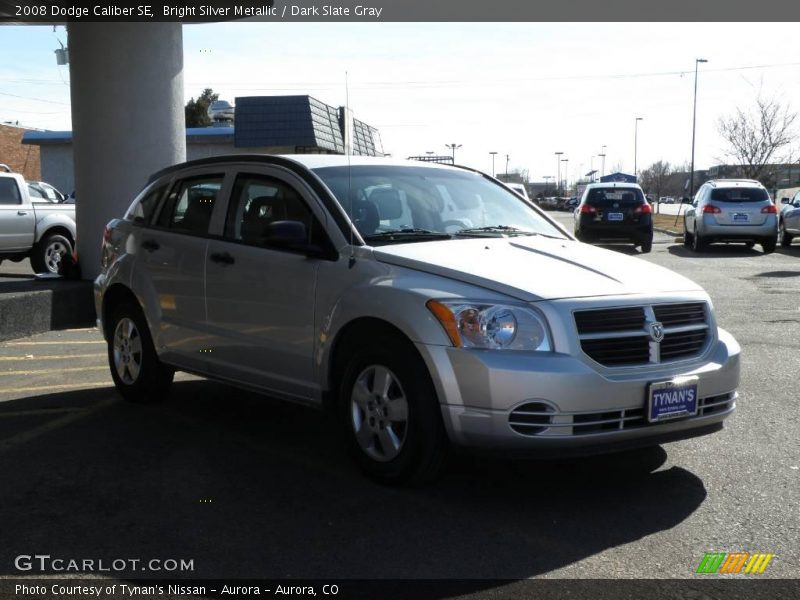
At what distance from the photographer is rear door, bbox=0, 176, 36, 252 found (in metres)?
16.7

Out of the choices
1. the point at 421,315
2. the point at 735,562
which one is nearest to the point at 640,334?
the point at 421,315

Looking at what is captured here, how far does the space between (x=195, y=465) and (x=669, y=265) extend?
591 inches

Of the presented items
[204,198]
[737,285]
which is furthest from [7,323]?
[737,285]

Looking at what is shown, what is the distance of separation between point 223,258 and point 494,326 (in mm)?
2275

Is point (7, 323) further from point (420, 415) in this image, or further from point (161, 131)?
point (420, 415)

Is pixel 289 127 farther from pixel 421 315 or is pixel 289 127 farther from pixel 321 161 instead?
pixel 421 315

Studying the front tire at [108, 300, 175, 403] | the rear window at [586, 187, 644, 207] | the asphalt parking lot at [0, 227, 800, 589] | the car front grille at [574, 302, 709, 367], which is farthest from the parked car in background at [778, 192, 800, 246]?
the car front grille at [574, 302, 709, 367]

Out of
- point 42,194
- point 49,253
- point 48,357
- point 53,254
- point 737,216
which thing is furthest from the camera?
point 737,216

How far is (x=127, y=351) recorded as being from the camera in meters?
7.40

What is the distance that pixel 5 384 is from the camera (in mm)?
A: 8164

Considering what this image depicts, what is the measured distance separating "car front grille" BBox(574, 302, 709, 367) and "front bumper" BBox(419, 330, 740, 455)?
0.09 m

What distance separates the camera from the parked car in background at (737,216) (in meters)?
22.6

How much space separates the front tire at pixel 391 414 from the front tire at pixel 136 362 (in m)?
2.31

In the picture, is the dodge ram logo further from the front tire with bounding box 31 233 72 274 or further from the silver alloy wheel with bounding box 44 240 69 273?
the silver alloy wheel with bounding box 44 240 69 273
